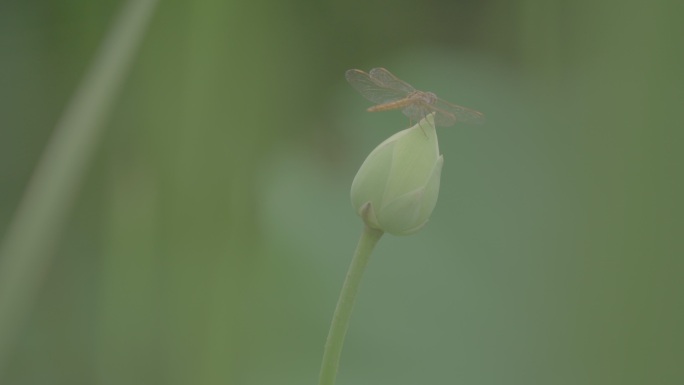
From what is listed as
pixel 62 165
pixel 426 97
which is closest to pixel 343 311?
pixel 426 97

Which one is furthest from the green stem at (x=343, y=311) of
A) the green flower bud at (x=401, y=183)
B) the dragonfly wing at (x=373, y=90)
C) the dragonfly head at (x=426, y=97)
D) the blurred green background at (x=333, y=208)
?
the blurred green background at (x=333, y=208)

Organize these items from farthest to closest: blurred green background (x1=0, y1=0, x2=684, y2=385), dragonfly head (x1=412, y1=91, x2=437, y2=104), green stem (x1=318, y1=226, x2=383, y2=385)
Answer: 1. blurred green background (x1=0, y1=0, x2=684, y2=385)
2. dragonfly head (x1=412, y1=91, x2=437, y2=104)
3. green stem (x1=318, y1=226, x2=383, y2=385)

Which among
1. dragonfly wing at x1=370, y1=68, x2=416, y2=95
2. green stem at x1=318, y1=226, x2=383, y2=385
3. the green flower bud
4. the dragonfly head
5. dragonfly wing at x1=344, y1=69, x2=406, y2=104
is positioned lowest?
green stem at x1=318, y1=226, x2=383, y2=385

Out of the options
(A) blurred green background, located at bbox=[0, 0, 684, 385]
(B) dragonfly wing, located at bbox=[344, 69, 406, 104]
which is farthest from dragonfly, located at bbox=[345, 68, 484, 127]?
(A) blurred green background, located at bbox=[0, 0, 684, 385]

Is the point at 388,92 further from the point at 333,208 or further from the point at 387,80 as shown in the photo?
the point at 333,208

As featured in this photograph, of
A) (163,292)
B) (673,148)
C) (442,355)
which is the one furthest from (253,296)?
(673,148)

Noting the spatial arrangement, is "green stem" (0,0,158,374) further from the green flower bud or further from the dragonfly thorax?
the green flower bud

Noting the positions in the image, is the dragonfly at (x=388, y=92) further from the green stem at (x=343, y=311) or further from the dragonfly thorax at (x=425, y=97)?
the green stem at (x=343, y=311)
